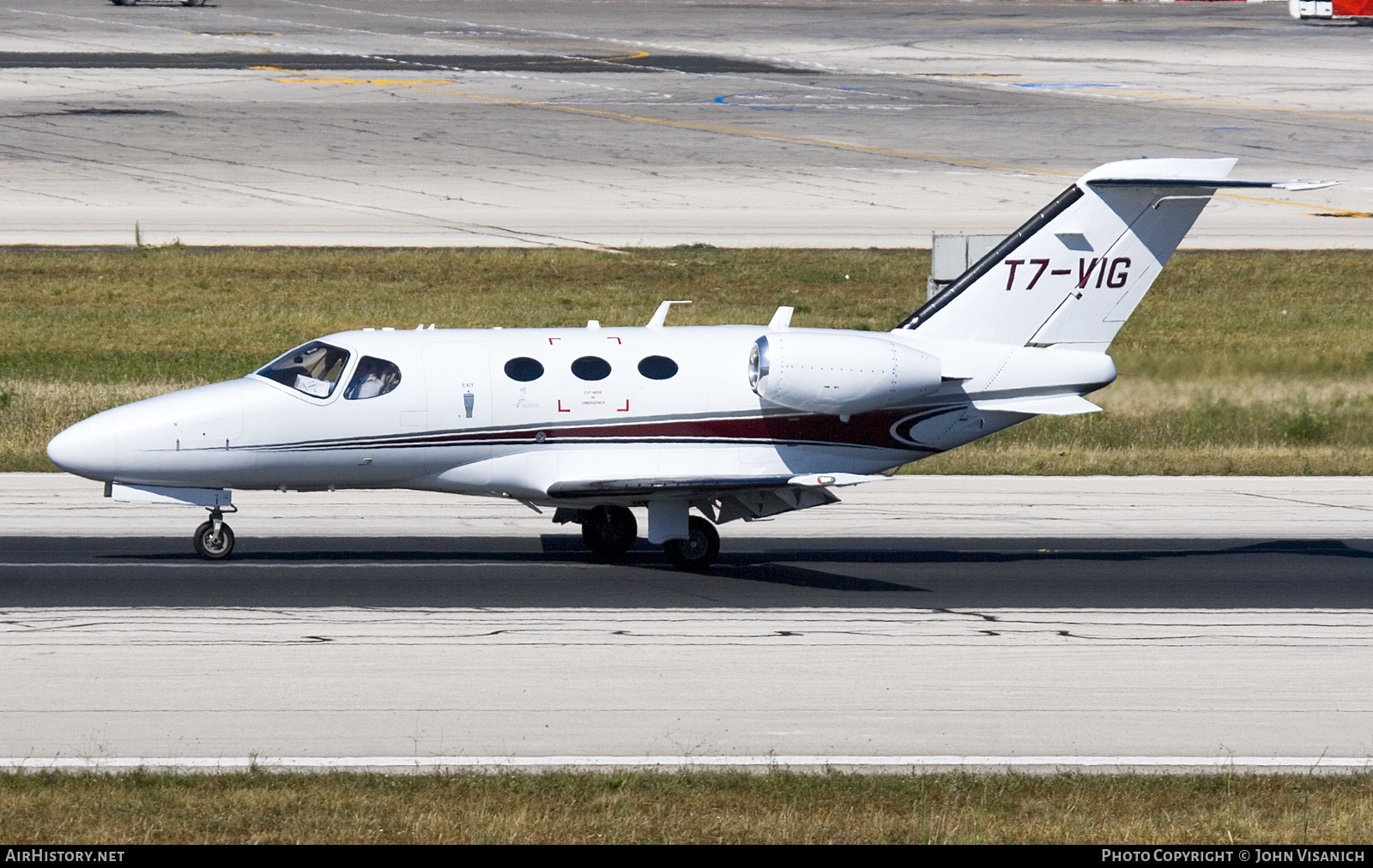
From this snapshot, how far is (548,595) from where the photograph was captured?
1794 cm

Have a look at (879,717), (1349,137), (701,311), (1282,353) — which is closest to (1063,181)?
(1349,137)

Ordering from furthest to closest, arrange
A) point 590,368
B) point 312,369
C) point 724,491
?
point 590,368, point 312,369, point 724,491

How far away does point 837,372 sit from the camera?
61.5ft

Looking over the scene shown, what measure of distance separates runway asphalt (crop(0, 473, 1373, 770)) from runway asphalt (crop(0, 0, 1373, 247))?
26.5 meters

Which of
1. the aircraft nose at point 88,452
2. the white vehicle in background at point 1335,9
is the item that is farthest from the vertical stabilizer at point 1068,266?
the white vehicle in background at point 1335,9

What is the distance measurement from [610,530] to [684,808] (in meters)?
9.29

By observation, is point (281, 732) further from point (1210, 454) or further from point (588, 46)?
point (588, 46)

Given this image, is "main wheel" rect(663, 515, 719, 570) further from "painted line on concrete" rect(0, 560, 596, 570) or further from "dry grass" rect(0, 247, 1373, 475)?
"dry grass" rect(0, 247, 1373, 475)

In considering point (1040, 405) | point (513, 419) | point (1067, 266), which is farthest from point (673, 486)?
point (1067, 266)

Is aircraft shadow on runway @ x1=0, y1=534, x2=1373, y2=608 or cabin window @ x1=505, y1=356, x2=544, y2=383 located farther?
cabin window @ x1=505, y1=356, x2=544, y2=383

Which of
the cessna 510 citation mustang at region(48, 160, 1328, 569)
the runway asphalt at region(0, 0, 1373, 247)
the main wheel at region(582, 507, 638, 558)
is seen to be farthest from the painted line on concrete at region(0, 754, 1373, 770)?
the runway asphalt at region(0, 0, 1373, 247)

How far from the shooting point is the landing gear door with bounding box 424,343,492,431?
61.8ft

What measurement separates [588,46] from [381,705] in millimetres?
72652

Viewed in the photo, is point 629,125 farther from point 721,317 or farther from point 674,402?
point 674,402
